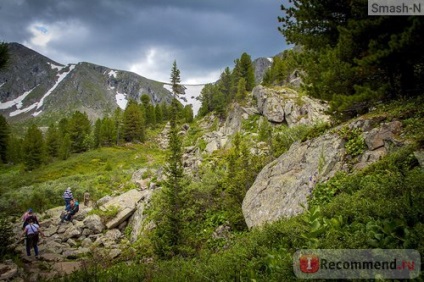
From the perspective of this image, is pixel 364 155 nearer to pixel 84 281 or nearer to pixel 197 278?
pixel 197 278

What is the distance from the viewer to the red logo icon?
150 inches

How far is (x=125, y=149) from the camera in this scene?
66.2m

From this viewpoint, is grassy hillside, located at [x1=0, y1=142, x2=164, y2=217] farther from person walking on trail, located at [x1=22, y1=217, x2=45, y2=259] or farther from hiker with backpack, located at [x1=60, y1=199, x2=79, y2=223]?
person walking on trail, located at [x1=22, y1=217, x2=45, y2=259]

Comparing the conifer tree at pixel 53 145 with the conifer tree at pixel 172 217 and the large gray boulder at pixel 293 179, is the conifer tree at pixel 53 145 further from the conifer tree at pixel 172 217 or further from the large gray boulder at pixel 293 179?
the large gray boulder at pixel 293 179

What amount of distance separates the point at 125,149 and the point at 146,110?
27.5 meters

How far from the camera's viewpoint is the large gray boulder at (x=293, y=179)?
8.77m

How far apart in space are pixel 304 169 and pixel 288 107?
33.4 m

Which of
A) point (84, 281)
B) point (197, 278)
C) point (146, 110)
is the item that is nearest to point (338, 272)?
point (197, 278)

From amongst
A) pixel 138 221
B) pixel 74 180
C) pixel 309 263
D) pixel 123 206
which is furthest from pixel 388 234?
pixel 74 180

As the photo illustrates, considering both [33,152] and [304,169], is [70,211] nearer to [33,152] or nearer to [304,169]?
[304,169]

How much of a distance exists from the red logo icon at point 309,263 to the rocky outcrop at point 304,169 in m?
3.65

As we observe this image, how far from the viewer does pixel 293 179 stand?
31.9 ft

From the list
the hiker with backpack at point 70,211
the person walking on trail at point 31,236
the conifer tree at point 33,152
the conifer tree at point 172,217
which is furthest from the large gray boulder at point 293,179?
the conifer tree at point 33,152

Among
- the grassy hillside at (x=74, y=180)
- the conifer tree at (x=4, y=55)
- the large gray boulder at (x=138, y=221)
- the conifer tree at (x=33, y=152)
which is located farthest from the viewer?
the conifer tree at (x=33, y=152)
